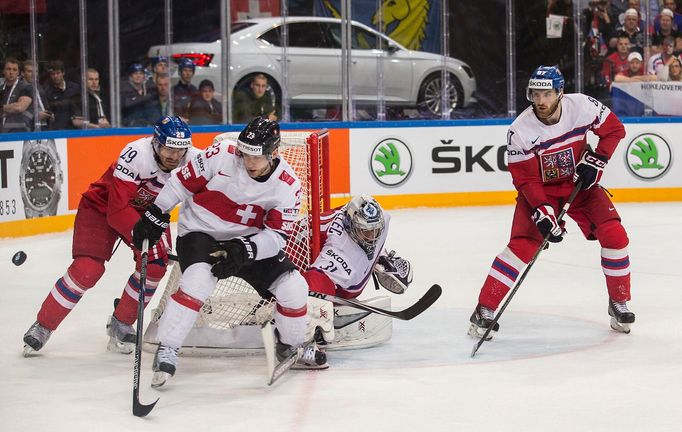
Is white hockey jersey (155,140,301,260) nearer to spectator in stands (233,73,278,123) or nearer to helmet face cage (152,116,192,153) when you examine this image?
helmet face cage (152,116,192,153)

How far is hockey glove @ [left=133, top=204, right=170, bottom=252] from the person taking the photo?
434 centimetres

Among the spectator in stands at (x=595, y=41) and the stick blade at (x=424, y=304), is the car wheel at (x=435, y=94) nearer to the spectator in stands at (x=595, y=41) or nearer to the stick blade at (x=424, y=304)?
the spectator in stands at (x=595, y=41)

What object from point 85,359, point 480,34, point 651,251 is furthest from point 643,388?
point 480,34

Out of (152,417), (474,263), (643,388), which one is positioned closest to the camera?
(152,417)

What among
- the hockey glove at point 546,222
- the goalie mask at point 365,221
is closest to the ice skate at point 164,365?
the goalie mask at point 365,221

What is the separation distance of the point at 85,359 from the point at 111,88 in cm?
481

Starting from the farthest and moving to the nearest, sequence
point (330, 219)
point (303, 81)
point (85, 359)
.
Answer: point (303, 81) < point (330, 219) < point (85, 359)

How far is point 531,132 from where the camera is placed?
5.23 m

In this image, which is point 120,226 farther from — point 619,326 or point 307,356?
point 619,326

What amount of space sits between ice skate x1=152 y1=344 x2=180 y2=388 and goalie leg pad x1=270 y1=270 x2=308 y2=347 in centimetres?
42

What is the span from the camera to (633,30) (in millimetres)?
10523

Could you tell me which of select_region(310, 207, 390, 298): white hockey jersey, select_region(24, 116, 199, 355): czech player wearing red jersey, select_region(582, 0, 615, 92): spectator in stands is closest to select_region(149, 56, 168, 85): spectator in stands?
select_region(582, 0, 615, 92): spectator in stands

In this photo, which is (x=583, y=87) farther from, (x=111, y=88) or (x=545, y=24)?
(x=111, y=88)

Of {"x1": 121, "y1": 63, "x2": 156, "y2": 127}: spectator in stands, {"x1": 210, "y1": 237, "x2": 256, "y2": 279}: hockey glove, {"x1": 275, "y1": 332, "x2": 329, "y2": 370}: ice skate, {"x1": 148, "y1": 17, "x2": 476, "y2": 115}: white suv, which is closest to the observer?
{"x1": 210, "y1": 237, "x2": 256, "y2": 279}: hockey glove
